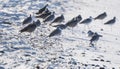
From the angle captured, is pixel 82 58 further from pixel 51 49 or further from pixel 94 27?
pixel 94 27

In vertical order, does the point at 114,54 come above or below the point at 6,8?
below

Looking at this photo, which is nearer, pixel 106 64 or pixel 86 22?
pixel 106 64

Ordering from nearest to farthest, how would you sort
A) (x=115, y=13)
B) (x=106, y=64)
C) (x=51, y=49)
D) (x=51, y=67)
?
(x=51, y=67), (x=106, y=64), (x=51, y=49), (x=115, y=13)

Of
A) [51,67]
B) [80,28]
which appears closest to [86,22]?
[80,28]

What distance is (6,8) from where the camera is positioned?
23.9 m

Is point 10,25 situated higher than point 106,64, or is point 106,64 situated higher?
point 10,25

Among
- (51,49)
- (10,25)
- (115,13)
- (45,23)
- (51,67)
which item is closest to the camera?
(51,67)

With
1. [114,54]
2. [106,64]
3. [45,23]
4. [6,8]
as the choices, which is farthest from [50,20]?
[106,64]

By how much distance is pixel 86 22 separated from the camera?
73.4 feet

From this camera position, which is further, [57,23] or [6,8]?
[6,8]

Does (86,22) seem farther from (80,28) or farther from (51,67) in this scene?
(51,67)

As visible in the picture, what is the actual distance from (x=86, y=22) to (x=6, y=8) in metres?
4.58

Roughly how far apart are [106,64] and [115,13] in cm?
1322

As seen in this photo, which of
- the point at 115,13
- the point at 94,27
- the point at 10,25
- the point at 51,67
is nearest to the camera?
the point at 51,67
